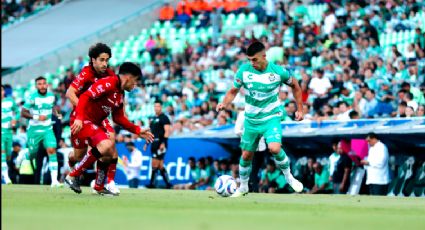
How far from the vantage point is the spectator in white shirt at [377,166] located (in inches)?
845

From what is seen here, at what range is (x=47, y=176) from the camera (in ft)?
91.0

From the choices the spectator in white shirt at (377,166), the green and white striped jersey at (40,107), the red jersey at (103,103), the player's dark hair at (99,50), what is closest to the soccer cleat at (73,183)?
the red jersey at (103,103)

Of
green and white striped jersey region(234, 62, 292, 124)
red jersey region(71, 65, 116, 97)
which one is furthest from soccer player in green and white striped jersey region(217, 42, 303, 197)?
red jersey region(71, 65, 116, 97)

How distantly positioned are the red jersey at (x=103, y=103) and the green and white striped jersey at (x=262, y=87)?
1.99 meters

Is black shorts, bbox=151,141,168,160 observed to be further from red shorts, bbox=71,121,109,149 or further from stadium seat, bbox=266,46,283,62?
red shorts, bbox=71,121,109,149

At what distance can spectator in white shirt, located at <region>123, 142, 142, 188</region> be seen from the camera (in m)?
27.5

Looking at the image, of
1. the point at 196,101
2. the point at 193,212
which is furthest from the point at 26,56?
the point at 193,212

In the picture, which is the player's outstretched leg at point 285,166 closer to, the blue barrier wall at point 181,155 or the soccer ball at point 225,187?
the soccer ball at point 225,187

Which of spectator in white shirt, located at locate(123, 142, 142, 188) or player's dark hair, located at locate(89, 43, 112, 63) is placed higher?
player's dark hair, located at locate(89, 43, 112, 63)

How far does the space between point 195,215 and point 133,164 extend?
17.0 m

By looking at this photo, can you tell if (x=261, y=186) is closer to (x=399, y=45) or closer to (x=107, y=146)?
(x=399, y=45)

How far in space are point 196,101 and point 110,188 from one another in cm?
1588

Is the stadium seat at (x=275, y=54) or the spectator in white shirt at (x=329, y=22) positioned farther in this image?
the spectator in white shirt at (x=329, y=22)

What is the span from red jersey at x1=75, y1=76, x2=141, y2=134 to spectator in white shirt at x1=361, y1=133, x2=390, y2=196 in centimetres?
732
